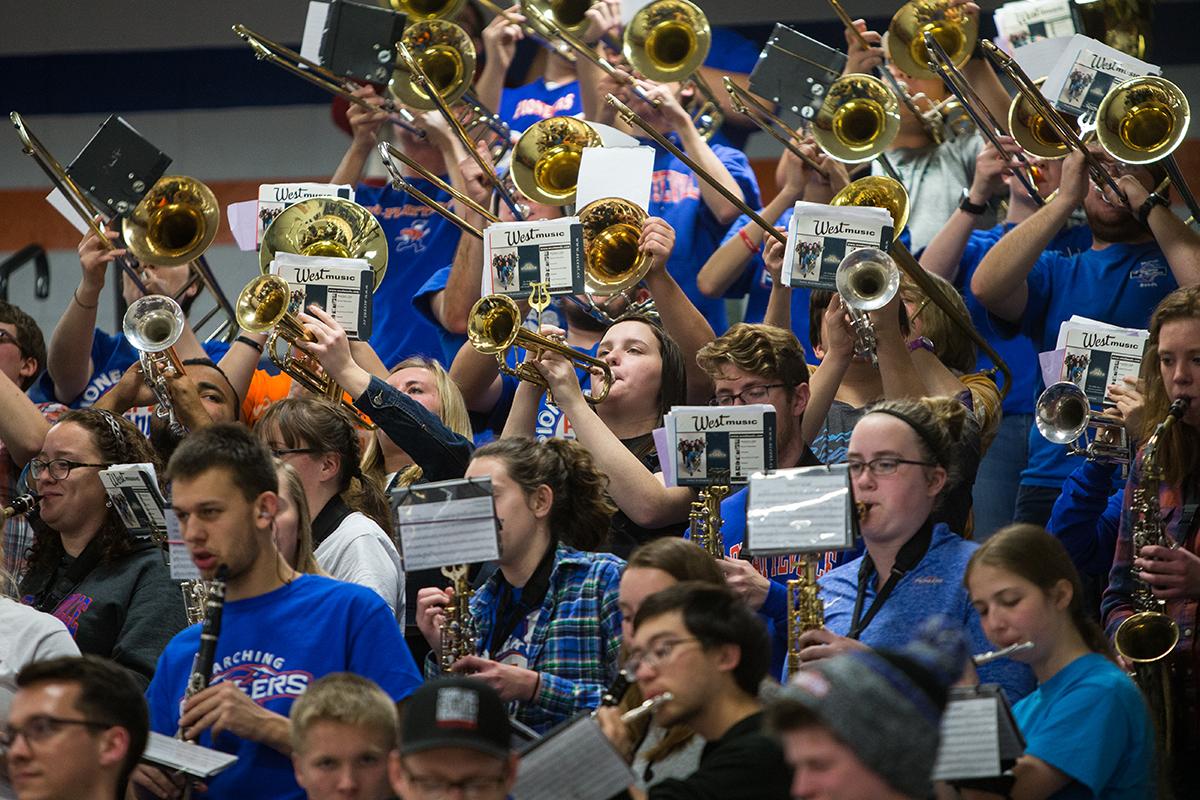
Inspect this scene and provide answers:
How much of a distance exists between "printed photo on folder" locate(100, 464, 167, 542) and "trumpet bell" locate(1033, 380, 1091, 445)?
8.20ft

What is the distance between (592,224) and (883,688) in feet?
11.3

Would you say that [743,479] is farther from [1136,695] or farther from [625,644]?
[1136,695]

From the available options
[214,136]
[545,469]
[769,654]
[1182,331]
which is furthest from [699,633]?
[214,136]

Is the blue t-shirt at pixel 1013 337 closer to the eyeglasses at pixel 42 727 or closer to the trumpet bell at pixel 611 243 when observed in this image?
the trumpet bell at pixel 611 243

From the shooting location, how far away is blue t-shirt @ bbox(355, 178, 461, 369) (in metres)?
7.11

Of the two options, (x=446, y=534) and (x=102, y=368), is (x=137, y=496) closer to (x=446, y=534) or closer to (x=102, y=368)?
(x=446, y=534)

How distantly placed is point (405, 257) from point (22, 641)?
3221 mm

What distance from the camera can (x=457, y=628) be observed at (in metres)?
4.30

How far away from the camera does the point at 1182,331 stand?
15.1 feet

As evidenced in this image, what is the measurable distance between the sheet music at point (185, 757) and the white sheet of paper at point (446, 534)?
0.66 m

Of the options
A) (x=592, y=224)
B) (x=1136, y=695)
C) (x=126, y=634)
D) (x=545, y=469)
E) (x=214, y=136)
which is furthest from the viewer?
(x=214, y=136)

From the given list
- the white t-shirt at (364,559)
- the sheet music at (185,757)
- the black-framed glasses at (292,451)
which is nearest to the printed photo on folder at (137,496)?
the black-framed glasses at (292,451)

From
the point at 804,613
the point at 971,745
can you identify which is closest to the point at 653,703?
the point at 971,745

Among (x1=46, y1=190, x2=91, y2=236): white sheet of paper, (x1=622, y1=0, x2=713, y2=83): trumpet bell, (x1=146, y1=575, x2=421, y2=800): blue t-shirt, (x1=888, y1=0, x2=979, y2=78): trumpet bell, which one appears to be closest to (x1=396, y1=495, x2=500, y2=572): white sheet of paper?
(x1=146, y1=575, x2=421, y2=800): blue t-shirt
